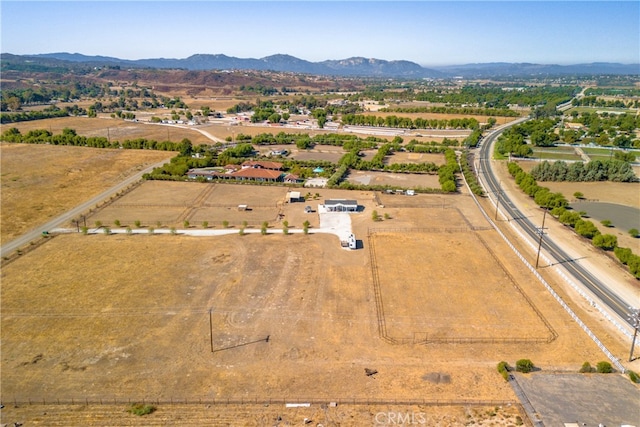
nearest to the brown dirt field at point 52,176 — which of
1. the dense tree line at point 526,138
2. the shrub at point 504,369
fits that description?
the shrub at point 504,369

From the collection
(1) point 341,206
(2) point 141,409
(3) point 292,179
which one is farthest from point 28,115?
(2) point 141,409

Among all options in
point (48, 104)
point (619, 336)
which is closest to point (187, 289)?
point (619, 336)

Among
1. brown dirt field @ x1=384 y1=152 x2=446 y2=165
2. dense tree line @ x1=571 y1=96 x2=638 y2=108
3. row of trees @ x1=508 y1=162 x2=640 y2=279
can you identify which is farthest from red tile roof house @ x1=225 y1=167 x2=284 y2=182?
dense tree line @ x1=571 y1=96 x2=638 y2=108

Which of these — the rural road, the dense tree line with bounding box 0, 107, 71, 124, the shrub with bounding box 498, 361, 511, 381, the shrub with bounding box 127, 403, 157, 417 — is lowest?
the shrub with bounding box 127, 403, 157, 417

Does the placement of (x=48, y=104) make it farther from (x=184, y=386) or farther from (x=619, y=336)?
(x=619, y=336)

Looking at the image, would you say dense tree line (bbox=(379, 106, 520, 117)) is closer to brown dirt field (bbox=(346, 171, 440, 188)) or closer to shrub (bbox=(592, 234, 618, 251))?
brown dirt field (bbox=(346, 171, 440, 188))
